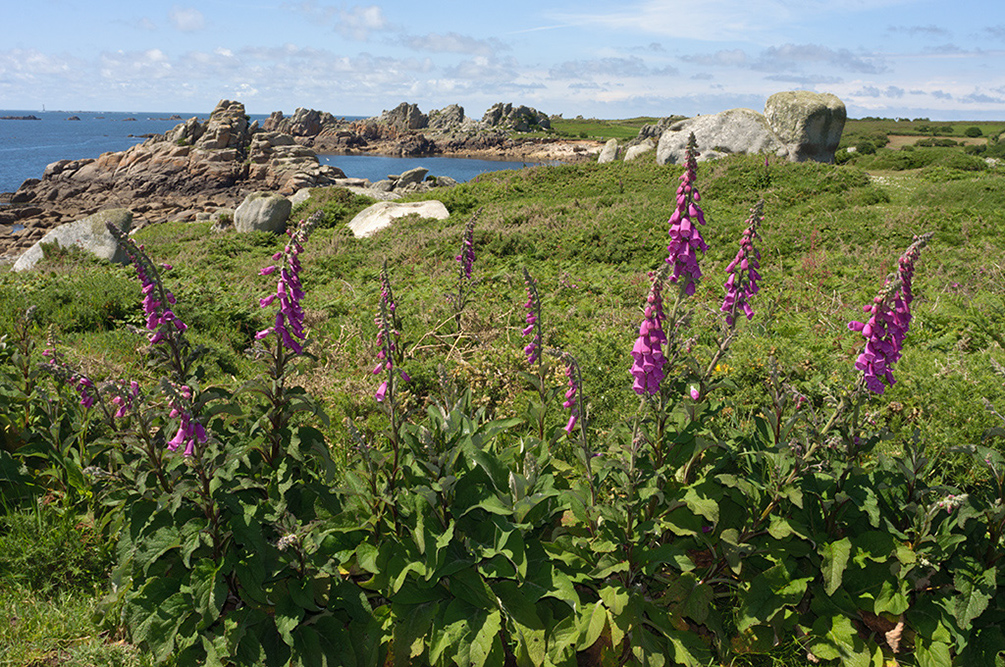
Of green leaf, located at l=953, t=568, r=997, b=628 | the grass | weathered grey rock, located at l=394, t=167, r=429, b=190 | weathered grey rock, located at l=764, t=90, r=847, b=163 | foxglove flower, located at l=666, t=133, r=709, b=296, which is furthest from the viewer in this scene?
weathered grey rock, located at l=394, t=167, r=429, b=190

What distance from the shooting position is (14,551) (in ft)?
12.7

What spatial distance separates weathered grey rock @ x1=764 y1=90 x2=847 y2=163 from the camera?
2477cm

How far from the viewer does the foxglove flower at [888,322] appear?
3133 mm

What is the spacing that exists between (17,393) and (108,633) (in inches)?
86.7

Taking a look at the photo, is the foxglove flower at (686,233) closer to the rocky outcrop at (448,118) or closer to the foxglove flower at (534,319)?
the foxglove flower at (534,319)

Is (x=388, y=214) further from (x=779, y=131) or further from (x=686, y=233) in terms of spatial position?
(x=686, y=233)

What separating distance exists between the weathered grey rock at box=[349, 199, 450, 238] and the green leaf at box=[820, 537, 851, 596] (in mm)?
18033

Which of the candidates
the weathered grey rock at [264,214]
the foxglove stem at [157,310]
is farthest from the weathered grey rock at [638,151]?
the foxglove stem at [157,310]

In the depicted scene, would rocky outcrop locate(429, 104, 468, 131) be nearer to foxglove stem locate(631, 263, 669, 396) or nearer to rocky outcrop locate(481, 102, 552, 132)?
rocky outcrop locate(481, 102, 552, 132)

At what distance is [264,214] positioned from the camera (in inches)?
891

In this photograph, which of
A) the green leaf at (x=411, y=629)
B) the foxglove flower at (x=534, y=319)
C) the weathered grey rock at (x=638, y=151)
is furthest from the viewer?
the weathered grey rock at (x=638, y=151)

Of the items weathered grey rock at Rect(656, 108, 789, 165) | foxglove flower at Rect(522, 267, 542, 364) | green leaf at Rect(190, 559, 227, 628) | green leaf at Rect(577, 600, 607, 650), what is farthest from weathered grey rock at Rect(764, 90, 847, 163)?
green leaf at Rect(190, 559, 227, 628)

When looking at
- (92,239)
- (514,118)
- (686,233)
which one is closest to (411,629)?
(686,233)

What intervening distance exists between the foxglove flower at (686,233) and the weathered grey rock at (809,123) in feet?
81.3
